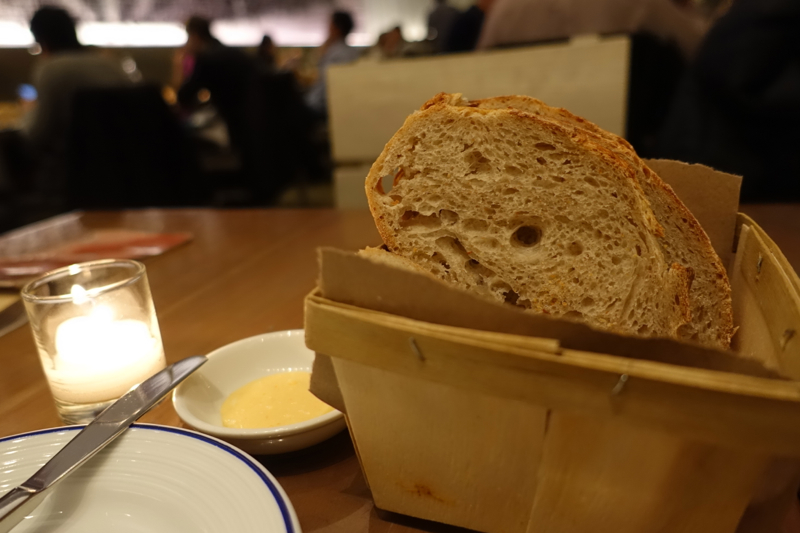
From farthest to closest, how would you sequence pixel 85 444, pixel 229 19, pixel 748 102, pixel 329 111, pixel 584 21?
pixel 229 19 < pixel 329 111 < pixel 584 21 < pixel 748 102 < pixel 85 444

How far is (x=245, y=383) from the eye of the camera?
64cm

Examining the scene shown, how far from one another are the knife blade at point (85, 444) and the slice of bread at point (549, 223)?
0.29 metres

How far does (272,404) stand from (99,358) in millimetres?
203

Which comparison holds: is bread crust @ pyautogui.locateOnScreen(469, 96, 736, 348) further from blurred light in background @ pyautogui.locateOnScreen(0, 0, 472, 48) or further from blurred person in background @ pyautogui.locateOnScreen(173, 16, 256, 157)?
blurred light in background @ pyautogui.locateOnScreen(0, 0, 472, 48)

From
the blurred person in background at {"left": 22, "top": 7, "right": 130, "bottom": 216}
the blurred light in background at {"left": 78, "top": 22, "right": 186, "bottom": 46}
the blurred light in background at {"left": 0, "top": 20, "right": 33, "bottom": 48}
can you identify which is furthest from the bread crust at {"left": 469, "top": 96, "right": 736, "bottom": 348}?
the blurred light in background at {"left": 78, "top": 22, "right": 186, "bottom": 46}

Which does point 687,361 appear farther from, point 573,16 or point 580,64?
point 573,16

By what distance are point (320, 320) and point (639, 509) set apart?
0.24 metres

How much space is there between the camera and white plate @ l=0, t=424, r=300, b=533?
0.37 meters

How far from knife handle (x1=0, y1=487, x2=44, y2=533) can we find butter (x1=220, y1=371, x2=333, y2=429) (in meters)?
0.18

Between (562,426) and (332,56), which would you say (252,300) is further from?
(332,56)

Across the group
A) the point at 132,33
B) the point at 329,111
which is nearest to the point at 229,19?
the point at 132,33

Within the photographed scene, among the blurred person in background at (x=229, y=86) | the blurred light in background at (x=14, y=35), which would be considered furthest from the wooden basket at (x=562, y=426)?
the blurred light in background at (x=14, y=35)

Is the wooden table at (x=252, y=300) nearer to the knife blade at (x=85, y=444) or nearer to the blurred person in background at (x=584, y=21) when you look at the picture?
the knife blade at (x=85, y=444)

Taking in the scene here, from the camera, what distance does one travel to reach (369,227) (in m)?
1.32
